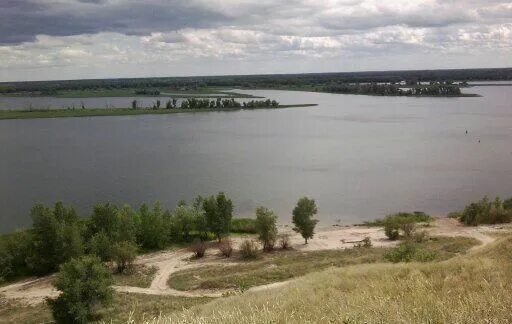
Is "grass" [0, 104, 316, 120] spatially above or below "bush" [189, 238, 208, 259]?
above

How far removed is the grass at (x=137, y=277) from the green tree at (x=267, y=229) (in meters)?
4.81

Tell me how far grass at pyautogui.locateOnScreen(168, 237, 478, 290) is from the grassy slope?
20.7ft

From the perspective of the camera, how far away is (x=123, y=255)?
62.2 feet

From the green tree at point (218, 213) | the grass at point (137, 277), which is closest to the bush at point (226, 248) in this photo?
the green tree at point (218, 213)

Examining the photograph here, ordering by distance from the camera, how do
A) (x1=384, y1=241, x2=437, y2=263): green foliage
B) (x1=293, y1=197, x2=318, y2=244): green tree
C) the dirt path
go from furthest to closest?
(x1=293, y1=197, x2=318, y2=244): green tree, the dirt path, (x1=384, y1=241, x2=437, y2=263): green foliage

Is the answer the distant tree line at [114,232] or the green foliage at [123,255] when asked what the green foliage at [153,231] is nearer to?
the distant tree line at [114,232]

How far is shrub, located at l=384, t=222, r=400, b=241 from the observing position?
22781mm

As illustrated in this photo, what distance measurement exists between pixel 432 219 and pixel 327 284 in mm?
19039

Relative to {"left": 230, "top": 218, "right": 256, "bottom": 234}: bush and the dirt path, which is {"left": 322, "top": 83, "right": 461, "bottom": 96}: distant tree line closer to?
the dirt path

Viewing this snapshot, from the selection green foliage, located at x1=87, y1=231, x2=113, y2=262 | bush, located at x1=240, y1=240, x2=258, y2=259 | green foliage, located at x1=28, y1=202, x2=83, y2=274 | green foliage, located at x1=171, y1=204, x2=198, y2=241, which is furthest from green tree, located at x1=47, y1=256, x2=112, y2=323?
green foliage, located at x1=171, y1=204, x2=198, y2=241

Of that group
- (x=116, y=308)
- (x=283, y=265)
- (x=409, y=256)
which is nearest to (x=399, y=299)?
(x=409, y=256)

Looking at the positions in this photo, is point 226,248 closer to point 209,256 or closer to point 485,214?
point 209,256

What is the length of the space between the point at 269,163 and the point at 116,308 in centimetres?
2643

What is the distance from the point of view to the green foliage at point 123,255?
62.1 feet
